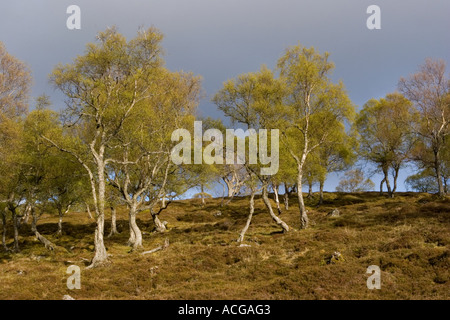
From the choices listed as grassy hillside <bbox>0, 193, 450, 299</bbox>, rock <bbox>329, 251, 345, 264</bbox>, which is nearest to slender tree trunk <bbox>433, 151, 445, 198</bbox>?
grassy hillside <bbox>0, 193, 450, 299</bbox>

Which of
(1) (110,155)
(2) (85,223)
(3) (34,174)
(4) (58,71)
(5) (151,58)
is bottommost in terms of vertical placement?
(2) (85,223)

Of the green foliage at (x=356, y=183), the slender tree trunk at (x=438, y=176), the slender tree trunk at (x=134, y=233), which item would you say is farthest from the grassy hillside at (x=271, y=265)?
the green foliage at (x=356, y=183)

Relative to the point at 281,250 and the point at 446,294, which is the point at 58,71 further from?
the point at 446,294

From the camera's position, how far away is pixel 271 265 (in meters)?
16.2

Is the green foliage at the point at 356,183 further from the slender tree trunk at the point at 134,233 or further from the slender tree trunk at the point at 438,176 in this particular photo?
the slender tree trunk at the point at 134,233

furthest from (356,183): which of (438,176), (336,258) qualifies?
(336,258)

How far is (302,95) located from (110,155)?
815 inches

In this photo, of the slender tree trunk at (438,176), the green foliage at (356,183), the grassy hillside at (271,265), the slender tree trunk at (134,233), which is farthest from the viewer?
the green foliage at (356,183)

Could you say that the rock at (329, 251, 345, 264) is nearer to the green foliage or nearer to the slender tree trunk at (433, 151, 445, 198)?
the slender tree trunk at (433, 151, 445, 198)

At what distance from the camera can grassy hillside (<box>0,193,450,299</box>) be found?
12284 mm

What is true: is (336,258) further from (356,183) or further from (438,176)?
(356,183)

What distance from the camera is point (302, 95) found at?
95.7 ft

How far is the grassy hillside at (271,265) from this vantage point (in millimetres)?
12284
